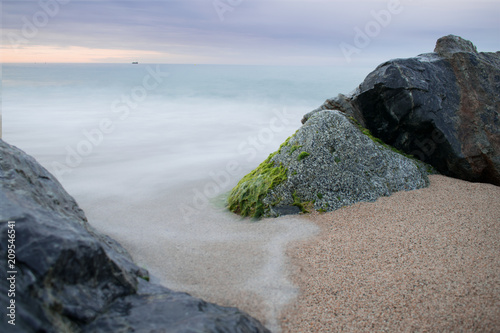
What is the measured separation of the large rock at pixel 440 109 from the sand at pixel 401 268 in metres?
1.11

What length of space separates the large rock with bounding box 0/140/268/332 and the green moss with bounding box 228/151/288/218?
2.49 m

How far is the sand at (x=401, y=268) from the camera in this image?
117 inches

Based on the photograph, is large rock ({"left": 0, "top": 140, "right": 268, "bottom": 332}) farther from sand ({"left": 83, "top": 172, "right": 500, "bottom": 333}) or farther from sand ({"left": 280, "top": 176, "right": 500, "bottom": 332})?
sand ({"left": 280, "top": 176, "right": 500, "bottom": 332})

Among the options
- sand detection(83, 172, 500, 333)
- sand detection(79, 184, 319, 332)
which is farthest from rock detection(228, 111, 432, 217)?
sand detection(79, 184, 319, 332)

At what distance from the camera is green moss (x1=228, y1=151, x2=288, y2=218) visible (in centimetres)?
531

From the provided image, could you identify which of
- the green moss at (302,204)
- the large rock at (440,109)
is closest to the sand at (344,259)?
the green moss at (302,204)

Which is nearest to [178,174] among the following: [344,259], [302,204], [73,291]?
[302,204]

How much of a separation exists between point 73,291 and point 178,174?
5529mm

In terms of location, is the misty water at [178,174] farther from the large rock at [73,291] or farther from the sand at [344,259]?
the large rock at [73,291]

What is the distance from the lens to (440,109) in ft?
20.0

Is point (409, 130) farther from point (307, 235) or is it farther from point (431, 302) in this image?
point (431, 302)

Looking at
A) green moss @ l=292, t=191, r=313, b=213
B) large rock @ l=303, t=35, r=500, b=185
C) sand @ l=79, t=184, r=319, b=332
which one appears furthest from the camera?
large rock @ l=303, t=35, r=500, b=185

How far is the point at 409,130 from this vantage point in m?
6.30

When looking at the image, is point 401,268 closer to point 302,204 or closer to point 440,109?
point 302,204
